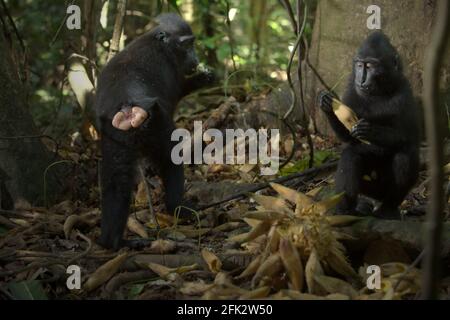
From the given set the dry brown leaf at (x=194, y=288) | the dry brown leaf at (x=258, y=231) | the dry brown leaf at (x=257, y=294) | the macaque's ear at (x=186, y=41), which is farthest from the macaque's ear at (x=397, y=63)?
the dry brown leaf at (x=194, y=288)

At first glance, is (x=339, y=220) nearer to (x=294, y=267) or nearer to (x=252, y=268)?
(x=294, y=267)

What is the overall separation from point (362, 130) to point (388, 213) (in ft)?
2.19

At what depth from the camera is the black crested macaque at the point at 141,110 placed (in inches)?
191

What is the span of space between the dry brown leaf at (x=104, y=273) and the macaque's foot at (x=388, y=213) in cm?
188

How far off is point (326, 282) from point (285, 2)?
2.67 meters

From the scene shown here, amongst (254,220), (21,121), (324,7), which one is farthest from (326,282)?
(324,7)

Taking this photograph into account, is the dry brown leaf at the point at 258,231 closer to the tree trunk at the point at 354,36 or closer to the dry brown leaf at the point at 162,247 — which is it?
the dry brown leaf at the point at 162,247

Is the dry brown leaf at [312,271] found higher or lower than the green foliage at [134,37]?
lower

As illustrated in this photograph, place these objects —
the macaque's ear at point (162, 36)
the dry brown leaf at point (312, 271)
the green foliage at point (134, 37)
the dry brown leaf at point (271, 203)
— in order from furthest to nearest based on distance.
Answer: the green foliage at point (134, 37)
the macaque's ear at point (162, 36)
the dry brown leaf at point (271, 203)
the dry brown leaf at point (312, 271)

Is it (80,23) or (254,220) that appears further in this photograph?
(80,23)

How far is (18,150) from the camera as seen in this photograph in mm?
5527

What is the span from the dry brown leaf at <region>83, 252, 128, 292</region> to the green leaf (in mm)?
276
